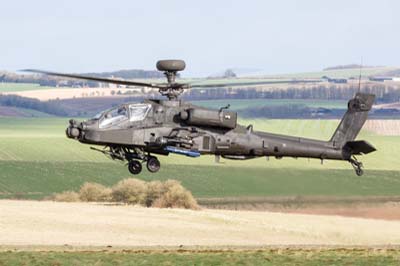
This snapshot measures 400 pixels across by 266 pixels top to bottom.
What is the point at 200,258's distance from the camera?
44250 mm

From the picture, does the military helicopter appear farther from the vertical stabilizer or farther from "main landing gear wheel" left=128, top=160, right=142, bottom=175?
the vertical stabilizer

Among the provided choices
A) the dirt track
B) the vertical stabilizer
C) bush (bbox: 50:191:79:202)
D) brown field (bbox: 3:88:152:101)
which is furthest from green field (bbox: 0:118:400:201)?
brown field (bbox: 3:88:152:101)

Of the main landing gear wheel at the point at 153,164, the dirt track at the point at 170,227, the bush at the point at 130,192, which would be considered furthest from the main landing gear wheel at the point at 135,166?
the bush at the point at 130,192

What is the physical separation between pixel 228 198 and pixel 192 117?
37262 millimetres

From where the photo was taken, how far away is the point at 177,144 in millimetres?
49344

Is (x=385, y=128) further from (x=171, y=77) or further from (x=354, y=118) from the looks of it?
(x=171, y=77)

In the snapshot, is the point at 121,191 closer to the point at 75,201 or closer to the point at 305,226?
the point at 75,201

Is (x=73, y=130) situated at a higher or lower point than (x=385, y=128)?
higher

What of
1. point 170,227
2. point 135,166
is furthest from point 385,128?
point 135,166

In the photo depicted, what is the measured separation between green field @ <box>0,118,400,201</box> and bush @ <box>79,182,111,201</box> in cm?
739

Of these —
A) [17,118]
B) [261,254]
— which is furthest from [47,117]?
[261,254]

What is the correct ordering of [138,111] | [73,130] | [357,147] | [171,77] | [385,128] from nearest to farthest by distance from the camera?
1. [73,130]
2. [171,77]
3. [138,111]
4. [357,147]
5. [385,128]

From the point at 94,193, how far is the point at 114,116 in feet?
123

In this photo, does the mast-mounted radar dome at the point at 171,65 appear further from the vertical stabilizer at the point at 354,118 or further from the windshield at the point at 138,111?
the vertical stabilizer at the point at 354,118
